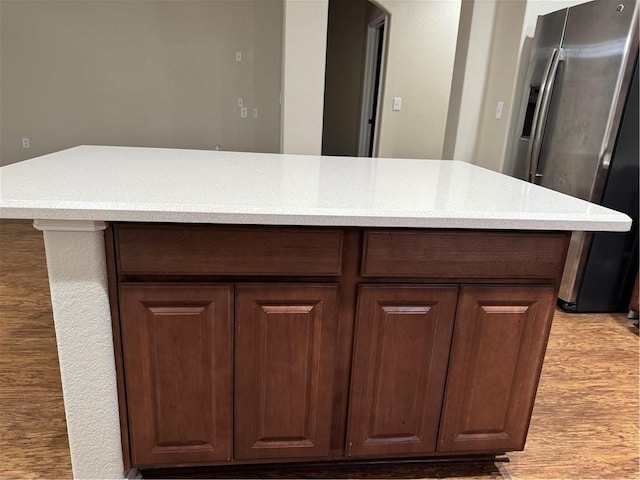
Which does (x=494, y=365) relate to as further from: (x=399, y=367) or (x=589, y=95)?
(x=589, y=95)

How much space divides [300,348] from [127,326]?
46cm

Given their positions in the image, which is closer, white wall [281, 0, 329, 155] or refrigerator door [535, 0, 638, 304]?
refrigerator door [535, 0, 638, 304]

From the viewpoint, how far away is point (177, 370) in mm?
1238

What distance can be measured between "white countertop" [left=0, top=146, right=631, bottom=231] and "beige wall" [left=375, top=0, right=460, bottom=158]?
2.76 meters

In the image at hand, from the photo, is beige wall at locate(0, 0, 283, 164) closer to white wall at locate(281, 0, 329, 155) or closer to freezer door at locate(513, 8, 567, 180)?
white wall at locate(281, 0, 329, 155)

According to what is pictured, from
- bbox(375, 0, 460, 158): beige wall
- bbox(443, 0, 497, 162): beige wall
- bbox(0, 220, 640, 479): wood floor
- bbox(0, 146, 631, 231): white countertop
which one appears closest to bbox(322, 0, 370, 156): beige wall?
bbox(375, 0, 460, 158): beige wall

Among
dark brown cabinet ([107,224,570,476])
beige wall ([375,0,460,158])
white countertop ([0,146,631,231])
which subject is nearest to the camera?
white countertop ([0,146,631,231])

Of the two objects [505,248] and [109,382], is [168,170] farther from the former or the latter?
[505,248]

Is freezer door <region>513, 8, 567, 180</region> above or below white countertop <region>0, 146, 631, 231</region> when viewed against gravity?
above

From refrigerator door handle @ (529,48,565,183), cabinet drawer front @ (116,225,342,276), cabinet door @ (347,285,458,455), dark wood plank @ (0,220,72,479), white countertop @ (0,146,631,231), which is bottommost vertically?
dark wood plank @ (0,220,72,479)

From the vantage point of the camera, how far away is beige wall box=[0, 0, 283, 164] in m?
4.62

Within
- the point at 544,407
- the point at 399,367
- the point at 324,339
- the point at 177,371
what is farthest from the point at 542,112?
the point at 177,371

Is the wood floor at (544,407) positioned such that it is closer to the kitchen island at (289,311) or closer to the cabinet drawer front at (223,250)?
the kitchen island at (289,311)

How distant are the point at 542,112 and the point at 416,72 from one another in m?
1.77
